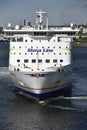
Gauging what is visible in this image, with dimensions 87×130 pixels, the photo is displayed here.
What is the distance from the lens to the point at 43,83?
140ft

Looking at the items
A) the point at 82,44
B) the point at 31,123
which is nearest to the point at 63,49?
the point at 31,123

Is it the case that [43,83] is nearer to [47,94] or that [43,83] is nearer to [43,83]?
[43,83]

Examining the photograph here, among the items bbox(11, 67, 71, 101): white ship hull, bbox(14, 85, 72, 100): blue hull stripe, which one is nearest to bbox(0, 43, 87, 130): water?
bbox(14, 85, 72, 100): blue hull stripe

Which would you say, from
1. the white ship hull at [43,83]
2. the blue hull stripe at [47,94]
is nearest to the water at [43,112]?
the blue hull stripe at [47,94]

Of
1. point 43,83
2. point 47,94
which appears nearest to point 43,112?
point 43,83

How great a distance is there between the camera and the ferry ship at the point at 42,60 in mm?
42969

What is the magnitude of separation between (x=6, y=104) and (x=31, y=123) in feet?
22.7

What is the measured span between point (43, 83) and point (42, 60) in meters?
3.43

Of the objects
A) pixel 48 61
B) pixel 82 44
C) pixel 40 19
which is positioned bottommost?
pixel 82 44

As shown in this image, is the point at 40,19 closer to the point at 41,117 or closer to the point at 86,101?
the point at 86,101

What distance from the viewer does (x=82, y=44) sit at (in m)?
185

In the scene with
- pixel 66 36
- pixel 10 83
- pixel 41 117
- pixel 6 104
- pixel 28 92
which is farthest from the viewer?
pixel 10 83

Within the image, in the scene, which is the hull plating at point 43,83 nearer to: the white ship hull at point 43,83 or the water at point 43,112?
the white ship hull at point 43,83

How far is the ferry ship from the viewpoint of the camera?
42969mm
